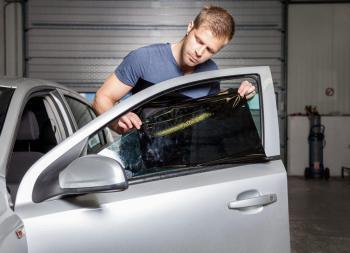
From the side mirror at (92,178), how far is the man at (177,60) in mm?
360

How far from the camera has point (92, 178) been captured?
144cm

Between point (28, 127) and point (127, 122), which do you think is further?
point (28, 127)

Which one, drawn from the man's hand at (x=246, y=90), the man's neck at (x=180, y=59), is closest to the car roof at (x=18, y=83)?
the man's neck at (x=180, y=59)

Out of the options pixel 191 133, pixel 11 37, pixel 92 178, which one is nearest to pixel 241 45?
pixel 11 37

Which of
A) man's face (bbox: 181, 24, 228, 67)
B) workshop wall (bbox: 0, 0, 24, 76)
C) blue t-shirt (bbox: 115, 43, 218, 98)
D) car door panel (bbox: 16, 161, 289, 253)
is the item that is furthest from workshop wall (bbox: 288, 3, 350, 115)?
car door panel (bbox: 16, 161, 289, 253)

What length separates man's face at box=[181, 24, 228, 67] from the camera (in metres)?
1.90

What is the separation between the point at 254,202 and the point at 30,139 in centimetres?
127

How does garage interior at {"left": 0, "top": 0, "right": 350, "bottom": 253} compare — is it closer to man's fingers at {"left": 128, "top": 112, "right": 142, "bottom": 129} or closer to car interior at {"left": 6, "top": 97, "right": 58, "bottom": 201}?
car interior at {"left": 6, "top": 97, "right": 58, "bottom": 201}

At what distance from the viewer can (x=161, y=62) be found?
2.18 metres

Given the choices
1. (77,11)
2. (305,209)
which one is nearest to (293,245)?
(305,209)

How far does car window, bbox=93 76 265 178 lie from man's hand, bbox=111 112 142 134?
0.03 meters

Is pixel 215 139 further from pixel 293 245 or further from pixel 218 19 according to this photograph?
pixel 293 245

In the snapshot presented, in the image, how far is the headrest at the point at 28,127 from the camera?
2285 millimetres

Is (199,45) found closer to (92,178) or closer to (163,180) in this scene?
(163,180)
